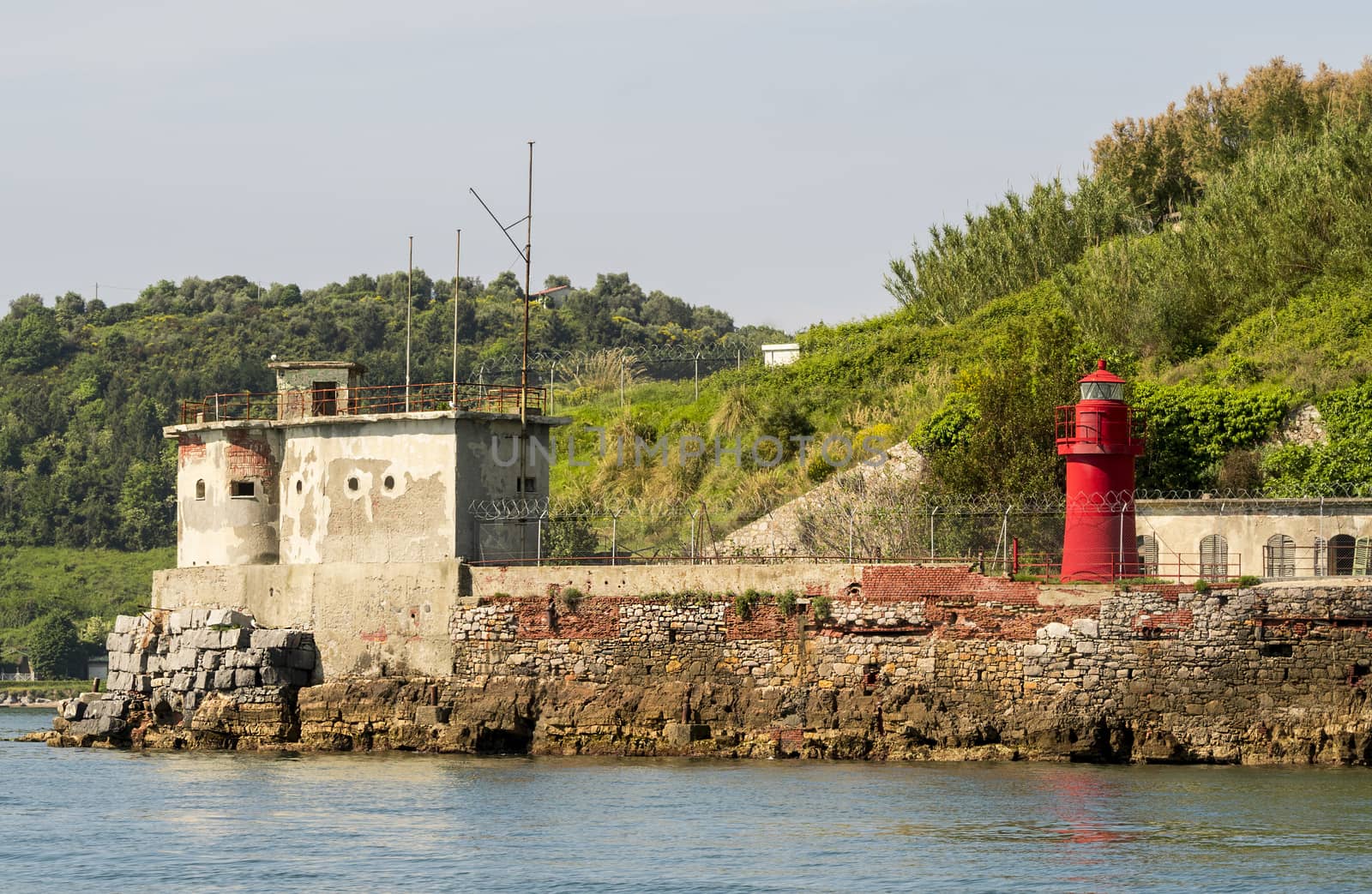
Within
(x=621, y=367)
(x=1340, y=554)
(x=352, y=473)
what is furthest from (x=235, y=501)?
(x=621, y=367)

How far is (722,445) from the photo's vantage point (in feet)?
175

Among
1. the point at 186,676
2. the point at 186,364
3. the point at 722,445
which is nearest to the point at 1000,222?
the point at 722,445

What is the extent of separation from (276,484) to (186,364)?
82927 millimetres

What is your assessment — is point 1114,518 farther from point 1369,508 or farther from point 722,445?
point 722,445

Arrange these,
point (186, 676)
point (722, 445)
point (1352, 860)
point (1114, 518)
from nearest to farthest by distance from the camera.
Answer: point (1352, 860), point (1114, 518), point (186, 676), point (722, 445)

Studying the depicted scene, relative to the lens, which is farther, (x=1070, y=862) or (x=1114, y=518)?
(x=1114, y=518)

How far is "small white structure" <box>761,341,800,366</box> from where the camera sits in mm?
60625

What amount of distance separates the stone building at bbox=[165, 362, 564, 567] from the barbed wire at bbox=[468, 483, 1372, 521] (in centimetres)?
37

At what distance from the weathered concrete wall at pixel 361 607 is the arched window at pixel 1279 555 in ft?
48.5

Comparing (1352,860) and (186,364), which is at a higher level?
(186,364)

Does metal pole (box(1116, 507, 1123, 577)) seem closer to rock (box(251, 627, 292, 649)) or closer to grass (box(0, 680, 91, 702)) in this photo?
rock (box(251, 627, 292, 649))

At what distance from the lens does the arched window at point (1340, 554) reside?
35.9 m

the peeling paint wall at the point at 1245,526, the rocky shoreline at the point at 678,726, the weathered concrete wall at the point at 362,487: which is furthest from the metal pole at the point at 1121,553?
the weathered concrete wall at the point at 362,487

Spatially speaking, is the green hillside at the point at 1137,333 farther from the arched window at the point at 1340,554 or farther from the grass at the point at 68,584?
the grass at the point at 68,584
